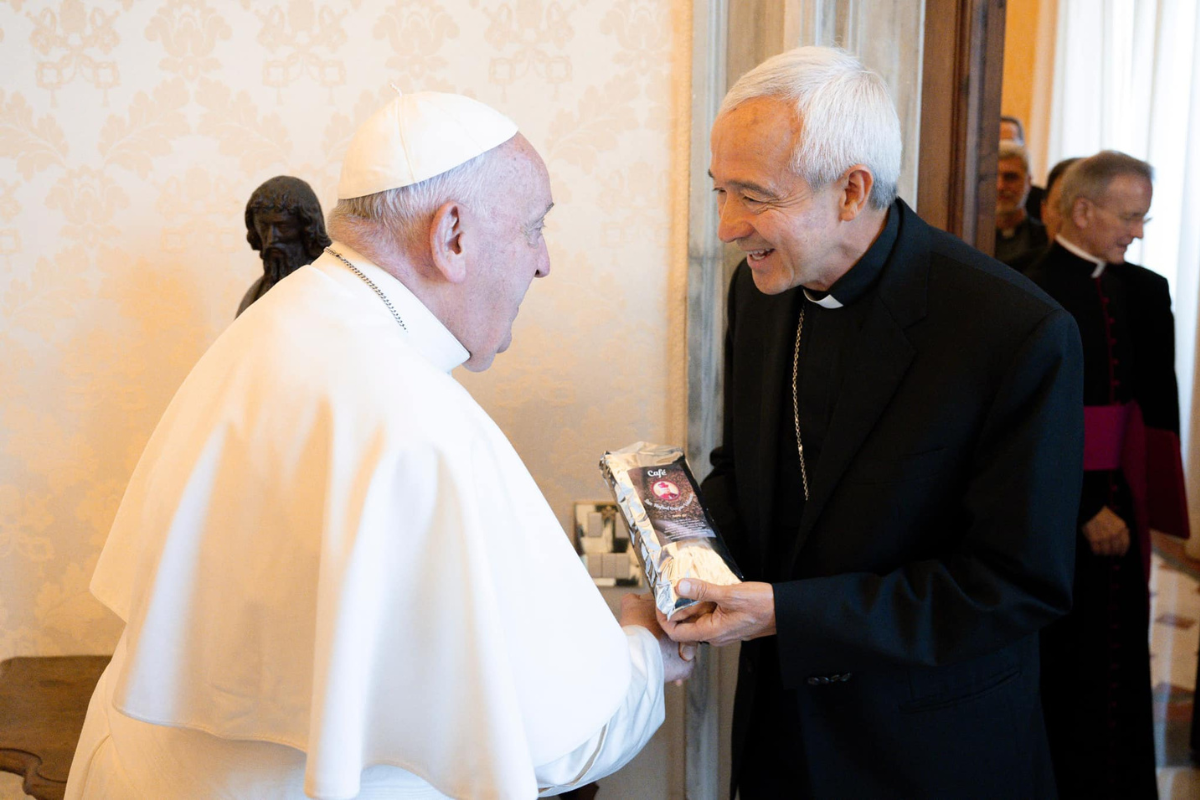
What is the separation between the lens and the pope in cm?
131

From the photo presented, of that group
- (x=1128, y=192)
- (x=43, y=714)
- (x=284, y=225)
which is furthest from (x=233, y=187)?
(x=1128, y=192)

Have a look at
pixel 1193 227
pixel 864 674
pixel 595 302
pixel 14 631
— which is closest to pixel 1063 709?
pixel 864 674

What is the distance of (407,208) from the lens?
1537 mm

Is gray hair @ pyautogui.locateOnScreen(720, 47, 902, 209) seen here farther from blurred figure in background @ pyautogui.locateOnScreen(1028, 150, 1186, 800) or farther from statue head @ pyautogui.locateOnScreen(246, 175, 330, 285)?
blurred figure in background @ pyautogui.locateOnScreen(1028, 150, 1186, 800)

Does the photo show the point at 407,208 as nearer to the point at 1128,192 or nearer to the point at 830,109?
the point at 830,109

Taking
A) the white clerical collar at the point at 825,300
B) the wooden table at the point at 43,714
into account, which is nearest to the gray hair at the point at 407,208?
the white clerical collar at the point at 825,300

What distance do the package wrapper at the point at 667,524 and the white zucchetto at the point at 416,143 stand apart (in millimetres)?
671

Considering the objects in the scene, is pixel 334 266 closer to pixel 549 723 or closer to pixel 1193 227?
pixel 549 723

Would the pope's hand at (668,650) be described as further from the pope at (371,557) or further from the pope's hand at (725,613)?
the pope at (371,557)

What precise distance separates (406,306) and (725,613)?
768 mm

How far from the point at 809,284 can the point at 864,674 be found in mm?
741

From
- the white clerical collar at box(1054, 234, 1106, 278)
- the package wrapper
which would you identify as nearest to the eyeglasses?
the white clerical collar at box(1054, 234, 1106, 278)

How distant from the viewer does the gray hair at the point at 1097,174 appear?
326 centimetres

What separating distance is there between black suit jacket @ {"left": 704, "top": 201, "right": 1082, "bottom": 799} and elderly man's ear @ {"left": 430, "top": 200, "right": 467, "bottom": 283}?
29.1 inches
